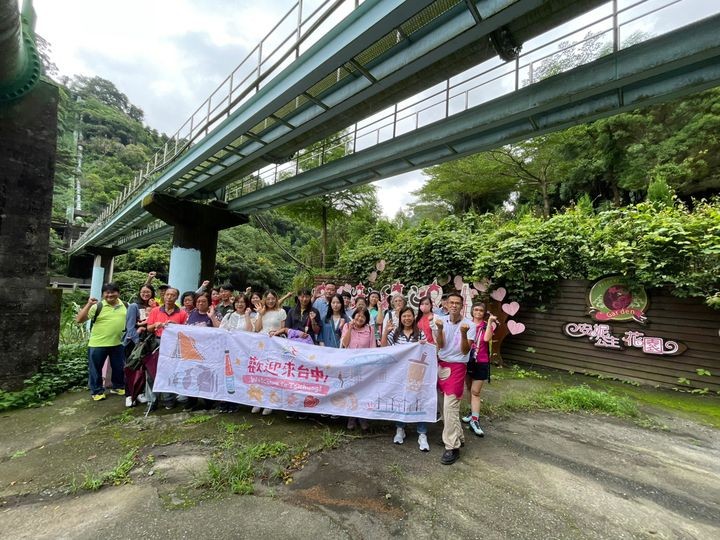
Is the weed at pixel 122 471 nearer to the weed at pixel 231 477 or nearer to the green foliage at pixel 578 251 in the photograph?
the weed at pixel 231 477

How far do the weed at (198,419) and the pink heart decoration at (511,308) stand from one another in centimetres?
637

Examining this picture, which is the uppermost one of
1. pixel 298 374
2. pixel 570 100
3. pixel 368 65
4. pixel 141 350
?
pixel 368 65

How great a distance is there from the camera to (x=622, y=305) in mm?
6570

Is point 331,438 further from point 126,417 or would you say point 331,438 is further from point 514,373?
point 514,373

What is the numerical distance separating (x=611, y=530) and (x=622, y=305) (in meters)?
5.52

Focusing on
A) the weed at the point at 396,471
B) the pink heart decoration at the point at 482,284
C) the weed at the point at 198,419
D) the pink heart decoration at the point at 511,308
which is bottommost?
the weed at the point at 198,419

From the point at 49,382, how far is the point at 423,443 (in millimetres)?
5826

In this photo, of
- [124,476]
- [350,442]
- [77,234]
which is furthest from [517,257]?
[77,234]

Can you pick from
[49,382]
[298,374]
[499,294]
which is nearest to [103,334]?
[49,382]

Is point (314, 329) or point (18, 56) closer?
point (18, 56)

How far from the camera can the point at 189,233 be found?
41.3 ft

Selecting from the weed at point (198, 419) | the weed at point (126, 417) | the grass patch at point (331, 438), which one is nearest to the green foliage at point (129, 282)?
the weed at point (126, 417)

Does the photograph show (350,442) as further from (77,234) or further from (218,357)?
(77,234)

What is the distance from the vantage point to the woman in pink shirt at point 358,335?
4.15m
